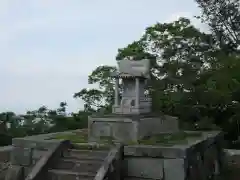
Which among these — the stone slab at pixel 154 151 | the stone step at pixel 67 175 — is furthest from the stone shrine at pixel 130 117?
the stone step at pixel 67 175

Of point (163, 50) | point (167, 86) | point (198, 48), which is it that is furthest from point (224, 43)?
point (167, 86)

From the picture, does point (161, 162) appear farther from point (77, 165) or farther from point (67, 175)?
point (67, 175)

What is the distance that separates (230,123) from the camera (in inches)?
528

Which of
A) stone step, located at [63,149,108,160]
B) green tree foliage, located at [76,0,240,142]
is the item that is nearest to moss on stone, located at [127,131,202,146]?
stone step, located at [63,149,108,160]

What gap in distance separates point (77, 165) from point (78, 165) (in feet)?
0.08

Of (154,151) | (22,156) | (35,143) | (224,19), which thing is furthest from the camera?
(224,19)

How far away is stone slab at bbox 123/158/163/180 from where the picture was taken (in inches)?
256

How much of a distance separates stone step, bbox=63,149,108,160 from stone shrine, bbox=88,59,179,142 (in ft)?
3.70

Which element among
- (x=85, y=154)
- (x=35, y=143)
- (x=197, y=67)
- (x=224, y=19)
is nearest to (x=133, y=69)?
(x=85, y=154)

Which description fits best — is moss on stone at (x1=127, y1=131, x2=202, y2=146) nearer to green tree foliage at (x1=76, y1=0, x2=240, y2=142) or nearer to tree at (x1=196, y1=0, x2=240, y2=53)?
green tree foliage at (x1=76, y1=0, x2=240, y2=142)

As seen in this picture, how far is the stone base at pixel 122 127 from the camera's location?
797 cm

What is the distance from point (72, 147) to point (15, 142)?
1491mm

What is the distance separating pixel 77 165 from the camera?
21.9 ft

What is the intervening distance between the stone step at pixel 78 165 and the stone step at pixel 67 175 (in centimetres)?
15
